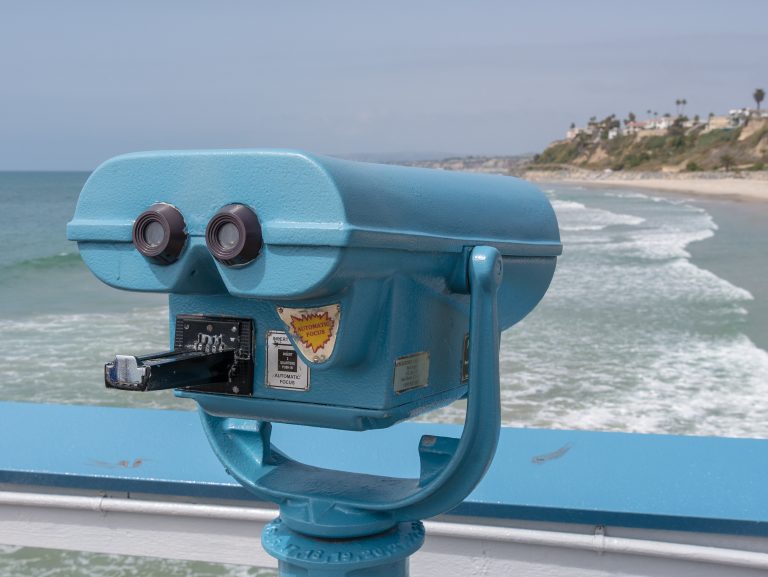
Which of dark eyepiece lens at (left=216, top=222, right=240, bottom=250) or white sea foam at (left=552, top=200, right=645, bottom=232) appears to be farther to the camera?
white sea foam at (left=552, top=200, right=645, bottom=232)

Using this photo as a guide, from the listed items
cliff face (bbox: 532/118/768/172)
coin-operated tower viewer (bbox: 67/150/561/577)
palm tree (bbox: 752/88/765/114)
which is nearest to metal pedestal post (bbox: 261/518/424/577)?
coin-operated tower viewer (bbox: 67/150/561/577)

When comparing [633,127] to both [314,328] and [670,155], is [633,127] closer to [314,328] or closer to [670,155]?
[670,155]

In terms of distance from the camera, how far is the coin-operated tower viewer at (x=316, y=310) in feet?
4.01

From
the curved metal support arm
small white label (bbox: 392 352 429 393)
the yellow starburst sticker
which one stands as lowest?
the curved metal support arm

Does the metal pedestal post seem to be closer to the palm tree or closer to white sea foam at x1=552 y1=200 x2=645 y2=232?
white sea foam at x1=552 y1=200 x2=645 y2=232

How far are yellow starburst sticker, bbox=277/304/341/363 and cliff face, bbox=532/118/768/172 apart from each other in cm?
7004

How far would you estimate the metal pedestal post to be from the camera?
4.75 feet

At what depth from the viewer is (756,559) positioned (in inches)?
73.9

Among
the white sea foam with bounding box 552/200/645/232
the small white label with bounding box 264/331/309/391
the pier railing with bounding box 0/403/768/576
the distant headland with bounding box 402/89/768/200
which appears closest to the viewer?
the small white label with bounding box 264/331/309/391

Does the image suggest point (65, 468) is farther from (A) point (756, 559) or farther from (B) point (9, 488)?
(A) point (756, 559)

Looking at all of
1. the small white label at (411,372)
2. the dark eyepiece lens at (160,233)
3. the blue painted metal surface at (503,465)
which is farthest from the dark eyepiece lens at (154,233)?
the blue painted metal surface at (503,465)

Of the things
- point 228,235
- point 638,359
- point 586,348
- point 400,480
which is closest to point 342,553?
point 400,480

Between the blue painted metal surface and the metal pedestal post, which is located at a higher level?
the metal pedestal post

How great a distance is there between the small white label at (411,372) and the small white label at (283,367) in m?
0.13
